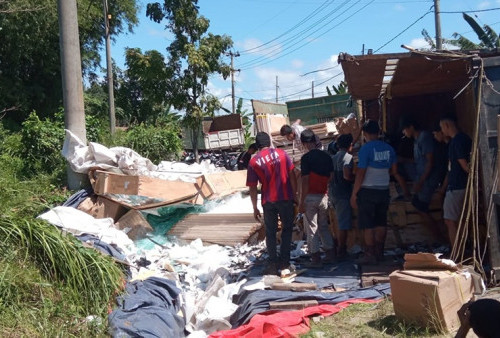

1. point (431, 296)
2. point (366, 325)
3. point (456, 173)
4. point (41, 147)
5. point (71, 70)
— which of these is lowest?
point (366, 325)

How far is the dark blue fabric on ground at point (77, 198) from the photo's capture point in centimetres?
938

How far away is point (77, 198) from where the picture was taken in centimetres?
951

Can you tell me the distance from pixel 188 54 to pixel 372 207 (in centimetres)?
1087


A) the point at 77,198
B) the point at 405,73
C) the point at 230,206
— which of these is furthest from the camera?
the point at 230,206

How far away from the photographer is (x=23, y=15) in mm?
19438

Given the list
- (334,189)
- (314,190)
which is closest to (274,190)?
(314,190)

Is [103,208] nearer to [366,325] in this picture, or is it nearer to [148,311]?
[148,311]

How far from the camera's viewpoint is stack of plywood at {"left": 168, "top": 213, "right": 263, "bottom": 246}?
28.1 ft

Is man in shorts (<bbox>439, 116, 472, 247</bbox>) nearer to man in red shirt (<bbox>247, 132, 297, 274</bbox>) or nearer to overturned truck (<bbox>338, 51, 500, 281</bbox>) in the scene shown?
overturned truck (<bbox>338, 51, 500, 281</bbox>)

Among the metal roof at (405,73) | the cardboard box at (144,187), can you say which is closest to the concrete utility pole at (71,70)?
the cardboard box at (144,187)

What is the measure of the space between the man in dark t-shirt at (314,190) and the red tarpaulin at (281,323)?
5.37 feet

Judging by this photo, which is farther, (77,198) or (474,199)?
(77,198)

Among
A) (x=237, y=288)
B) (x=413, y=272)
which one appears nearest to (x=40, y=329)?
(x=237, y=288)

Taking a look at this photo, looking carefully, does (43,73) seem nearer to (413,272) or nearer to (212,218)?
(212,218)
